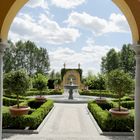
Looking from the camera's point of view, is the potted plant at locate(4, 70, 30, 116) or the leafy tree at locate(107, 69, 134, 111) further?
the leafy tree at locate(107, 69, 134, 111)

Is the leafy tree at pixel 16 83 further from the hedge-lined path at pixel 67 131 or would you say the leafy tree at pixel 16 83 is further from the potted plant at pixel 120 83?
the potted plant at pixel 120 83

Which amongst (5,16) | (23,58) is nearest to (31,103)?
(5,16)

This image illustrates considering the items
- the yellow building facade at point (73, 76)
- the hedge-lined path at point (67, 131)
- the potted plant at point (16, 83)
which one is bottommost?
the hedge-lined path at point (67, 131)

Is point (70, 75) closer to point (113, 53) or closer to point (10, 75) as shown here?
point (113, 53)

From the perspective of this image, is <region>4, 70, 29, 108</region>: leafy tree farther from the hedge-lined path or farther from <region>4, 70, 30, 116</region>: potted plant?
the hedge-lined path

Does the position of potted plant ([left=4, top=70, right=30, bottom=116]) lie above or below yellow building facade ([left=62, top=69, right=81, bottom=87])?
below

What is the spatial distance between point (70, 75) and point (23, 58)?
1265 cm

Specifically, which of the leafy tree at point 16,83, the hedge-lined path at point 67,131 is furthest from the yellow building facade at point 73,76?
the leafy tree at point 16,83

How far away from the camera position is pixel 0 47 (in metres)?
7.58

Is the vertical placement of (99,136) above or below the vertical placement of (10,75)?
below

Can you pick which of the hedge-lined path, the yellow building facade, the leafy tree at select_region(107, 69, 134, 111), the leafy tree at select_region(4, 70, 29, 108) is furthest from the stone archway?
the yellow building facade

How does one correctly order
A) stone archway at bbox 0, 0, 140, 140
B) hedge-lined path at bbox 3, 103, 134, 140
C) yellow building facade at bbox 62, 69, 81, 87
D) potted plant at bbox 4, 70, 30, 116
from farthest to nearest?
1. yellow building facade at bbox 62, 69, 81, 87
2. potted plant at bbox 4, 70, 30, 116
3. hedge-lined path at bbox 3, 103, 134, 140
4. stone archway at bbox 0, 0, 140, 140

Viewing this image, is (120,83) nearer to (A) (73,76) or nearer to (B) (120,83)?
(B) (120,83)

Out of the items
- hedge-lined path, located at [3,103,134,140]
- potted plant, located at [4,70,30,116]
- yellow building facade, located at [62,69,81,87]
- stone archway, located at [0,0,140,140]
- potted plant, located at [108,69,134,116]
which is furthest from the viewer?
yellow building facade, located at [62,69,81,87]
